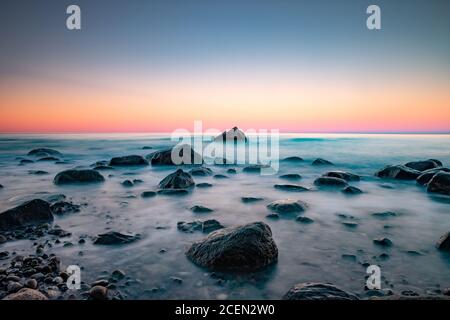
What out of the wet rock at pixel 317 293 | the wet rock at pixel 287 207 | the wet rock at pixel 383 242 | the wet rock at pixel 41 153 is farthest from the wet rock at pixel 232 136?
the wet rock at pixel 317 293

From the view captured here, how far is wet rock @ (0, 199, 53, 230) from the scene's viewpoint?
5090mm

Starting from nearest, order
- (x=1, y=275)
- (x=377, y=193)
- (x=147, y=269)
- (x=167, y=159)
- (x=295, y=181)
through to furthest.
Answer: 1. (x=1, y=275)
2. (x=147, y=269)
3. (x=377, y=193)
4. (x=295, y=181)
5. (x=167, y=159)

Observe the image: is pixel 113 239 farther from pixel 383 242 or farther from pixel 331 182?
pixel 331 182

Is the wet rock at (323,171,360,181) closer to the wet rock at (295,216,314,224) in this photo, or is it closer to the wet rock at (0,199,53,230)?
the wet rock at (295,216,314,224)

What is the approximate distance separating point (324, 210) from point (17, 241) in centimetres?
622

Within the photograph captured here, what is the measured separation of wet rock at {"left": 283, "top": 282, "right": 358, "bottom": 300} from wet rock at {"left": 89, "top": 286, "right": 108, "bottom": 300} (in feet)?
6.51

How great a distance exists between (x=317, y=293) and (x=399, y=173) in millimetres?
10490

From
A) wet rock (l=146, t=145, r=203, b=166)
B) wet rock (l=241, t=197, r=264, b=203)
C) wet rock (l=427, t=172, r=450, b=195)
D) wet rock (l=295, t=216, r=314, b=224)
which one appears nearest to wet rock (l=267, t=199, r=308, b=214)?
wet rock (l=295, t=216, r=314, b=224)

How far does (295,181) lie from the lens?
11.2m

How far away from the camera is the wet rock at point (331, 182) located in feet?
32.2

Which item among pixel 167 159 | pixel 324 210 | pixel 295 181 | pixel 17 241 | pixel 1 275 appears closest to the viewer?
pixel 1 275

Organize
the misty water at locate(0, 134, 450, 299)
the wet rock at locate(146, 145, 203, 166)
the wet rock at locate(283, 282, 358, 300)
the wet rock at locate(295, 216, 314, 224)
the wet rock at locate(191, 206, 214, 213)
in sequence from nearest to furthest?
the wet rock at locate(283, 282, 358, 300)
the misty water at locate(0, 134, 450, 299)
the wet rock at locate(295, 216, 314, 224)
the wet rock at locate(191, 206, 214, 213)
the wet rock at locate(146, 145, 203, 166)

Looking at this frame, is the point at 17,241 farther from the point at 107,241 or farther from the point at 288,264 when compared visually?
the point at 288,264
